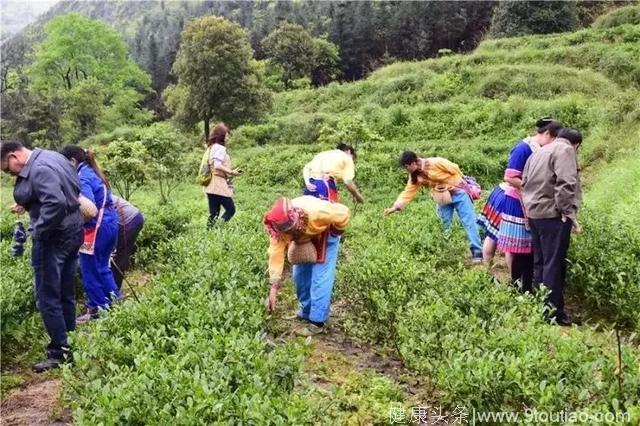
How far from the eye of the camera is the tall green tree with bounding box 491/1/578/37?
32906 millimetres

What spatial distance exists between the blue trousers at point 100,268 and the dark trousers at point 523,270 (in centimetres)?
381

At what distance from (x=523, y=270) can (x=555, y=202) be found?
105cm

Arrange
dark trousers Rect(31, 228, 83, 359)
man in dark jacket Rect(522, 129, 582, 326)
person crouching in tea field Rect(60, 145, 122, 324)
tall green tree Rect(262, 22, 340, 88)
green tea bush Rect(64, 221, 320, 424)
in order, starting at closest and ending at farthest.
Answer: green tea bush Rect(64, 221, 320, 424)
dark trousers Rect(31, 228, 83, 359)
man in dark jacket Rect(522, 129, 582, 326)
person crouching in tea field Rect(60, 145, 122, 324)
tall green tree Rect(262, 22, 340, 88)

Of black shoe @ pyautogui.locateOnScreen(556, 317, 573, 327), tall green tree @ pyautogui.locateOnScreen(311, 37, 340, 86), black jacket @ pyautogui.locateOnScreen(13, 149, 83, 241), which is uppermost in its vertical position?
black jacket @ pyautogui.locateOnScreen(13, 149, 83, 241)

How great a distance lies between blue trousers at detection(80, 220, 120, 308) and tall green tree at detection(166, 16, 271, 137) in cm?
1982

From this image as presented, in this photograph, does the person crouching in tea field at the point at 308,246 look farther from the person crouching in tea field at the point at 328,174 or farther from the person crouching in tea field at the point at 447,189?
the person crouching in tea field at the point at 447,189

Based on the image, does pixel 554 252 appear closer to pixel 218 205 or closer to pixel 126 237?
pixel 126 237

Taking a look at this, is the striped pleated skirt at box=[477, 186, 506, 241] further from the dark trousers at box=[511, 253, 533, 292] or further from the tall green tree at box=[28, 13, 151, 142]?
the tall green tree at box=[28, 13, 151, 142]

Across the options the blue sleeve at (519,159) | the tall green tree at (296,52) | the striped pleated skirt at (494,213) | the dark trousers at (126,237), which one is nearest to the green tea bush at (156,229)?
the dark trousers at (126,237)

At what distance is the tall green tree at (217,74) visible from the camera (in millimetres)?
24453

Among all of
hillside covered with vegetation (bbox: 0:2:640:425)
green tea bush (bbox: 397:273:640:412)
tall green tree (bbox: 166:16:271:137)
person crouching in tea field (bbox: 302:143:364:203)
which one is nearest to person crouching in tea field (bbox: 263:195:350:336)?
hillside covered with vegetation (bbox: 0:2:640:425)

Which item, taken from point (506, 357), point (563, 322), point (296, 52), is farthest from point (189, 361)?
point (296, 52)

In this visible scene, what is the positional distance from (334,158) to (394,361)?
2292mm

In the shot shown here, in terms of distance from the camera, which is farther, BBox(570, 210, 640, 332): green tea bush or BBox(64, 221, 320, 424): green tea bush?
BBox(570, 210, 640, 332): green tea bush
